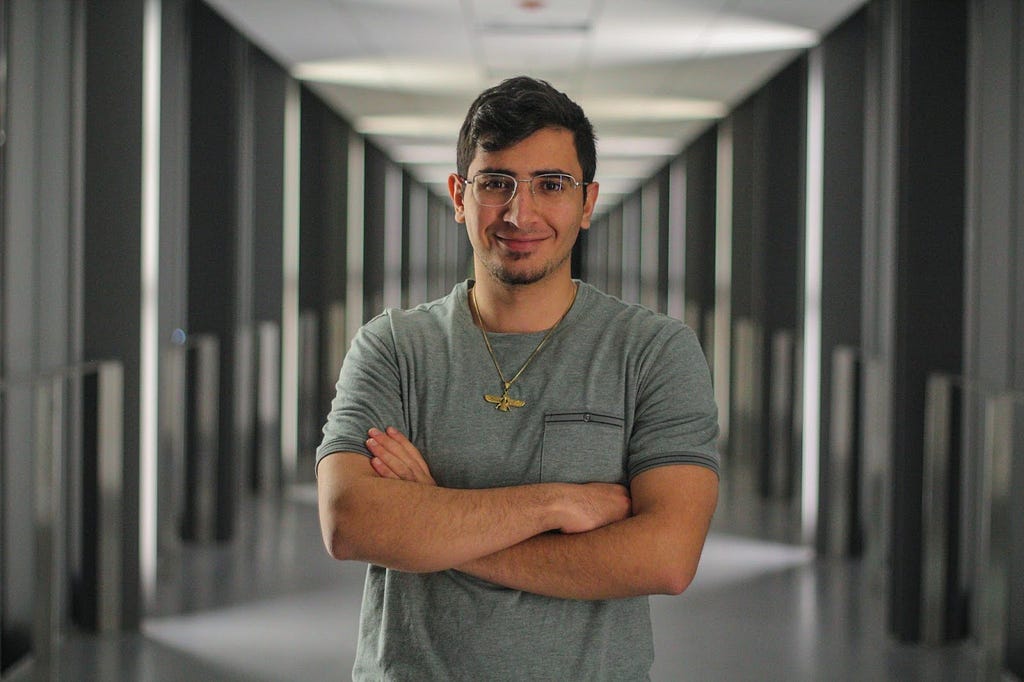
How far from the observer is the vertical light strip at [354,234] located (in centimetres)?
1055

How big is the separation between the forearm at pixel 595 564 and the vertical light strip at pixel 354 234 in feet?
28.5

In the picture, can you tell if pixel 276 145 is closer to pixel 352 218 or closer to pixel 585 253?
pixel 352 218

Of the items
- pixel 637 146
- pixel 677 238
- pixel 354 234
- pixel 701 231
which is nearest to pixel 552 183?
pixel 354 234

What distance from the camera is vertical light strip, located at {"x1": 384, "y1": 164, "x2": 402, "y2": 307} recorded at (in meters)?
13.7

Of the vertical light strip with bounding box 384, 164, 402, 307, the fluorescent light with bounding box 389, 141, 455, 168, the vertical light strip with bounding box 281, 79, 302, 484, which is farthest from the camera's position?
the vertical light strip with bounding box 384, 164, 402, 307

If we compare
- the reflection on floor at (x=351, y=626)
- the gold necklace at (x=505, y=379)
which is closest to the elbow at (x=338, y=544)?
the gold necklace at (x=505, y=379)

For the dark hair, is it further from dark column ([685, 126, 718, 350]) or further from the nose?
dark column ([685, 126, 718, 350])

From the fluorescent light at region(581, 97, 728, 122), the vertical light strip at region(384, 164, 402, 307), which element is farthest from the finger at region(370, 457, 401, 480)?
the vertical light strip at region(384, 164, 402, 307)

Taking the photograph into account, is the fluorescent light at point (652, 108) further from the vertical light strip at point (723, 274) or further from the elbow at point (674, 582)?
the elbow at point (674, 582)

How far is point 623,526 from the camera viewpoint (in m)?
1.60

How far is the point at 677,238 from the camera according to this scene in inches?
505

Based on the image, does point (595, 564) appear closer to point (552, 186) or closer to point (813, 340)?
point (552, 186)

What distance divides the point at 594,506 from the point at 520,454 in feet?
0.39

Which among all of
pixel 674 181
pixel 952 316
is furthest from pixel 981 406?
pixel 674 181
